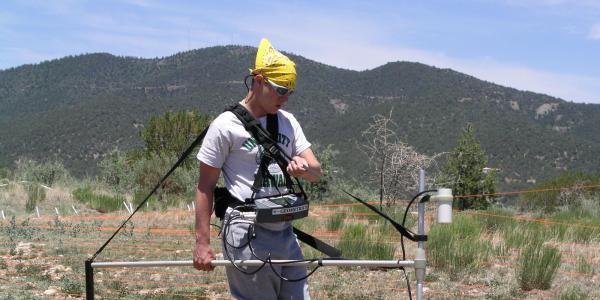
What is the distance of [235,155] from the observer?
3684 millimetres

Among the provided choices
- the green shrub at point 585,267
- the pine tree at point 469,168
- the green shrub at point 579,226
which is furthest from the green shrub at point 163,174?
the green shrub at point 585,267

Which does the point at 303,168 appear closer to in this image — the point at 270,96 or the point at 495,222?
the point at 270,96

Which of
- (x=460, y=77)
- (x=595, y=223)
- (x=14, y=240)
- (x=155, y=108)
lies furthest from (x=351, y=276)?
(x=460, y=77)

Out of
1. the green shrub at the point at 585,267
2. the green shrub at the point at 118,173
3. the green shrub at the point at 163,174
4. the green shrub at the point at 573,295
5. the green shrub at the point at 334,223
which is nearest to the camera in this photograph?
the green shrub at the point at 573,295

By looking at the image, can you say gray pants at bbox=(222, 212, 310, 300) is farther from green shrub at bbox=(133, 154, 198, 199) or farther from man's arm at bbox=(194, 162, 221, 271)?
green shrub at bbox=(133, 154, 198, 199)

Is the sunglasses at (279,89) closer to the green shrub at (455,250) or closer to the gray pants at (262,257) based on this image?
the gray pants at (262,257)

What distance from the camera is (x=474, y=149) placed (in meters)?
32.8

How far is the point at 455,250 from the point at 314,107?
3668 inches

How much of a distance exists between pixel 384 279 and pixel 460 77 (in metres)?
108

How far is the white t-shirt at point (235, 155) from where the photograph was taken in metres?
3.64

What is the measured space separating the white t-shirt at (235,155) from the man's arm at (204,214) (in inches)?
2.4

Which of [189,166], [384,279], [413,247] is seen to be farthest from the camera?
[189,166]

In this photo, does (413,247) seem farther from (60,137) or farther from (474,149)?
(60,137)

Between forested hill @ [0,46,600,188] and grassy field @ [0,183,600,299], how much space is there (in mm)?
45780
